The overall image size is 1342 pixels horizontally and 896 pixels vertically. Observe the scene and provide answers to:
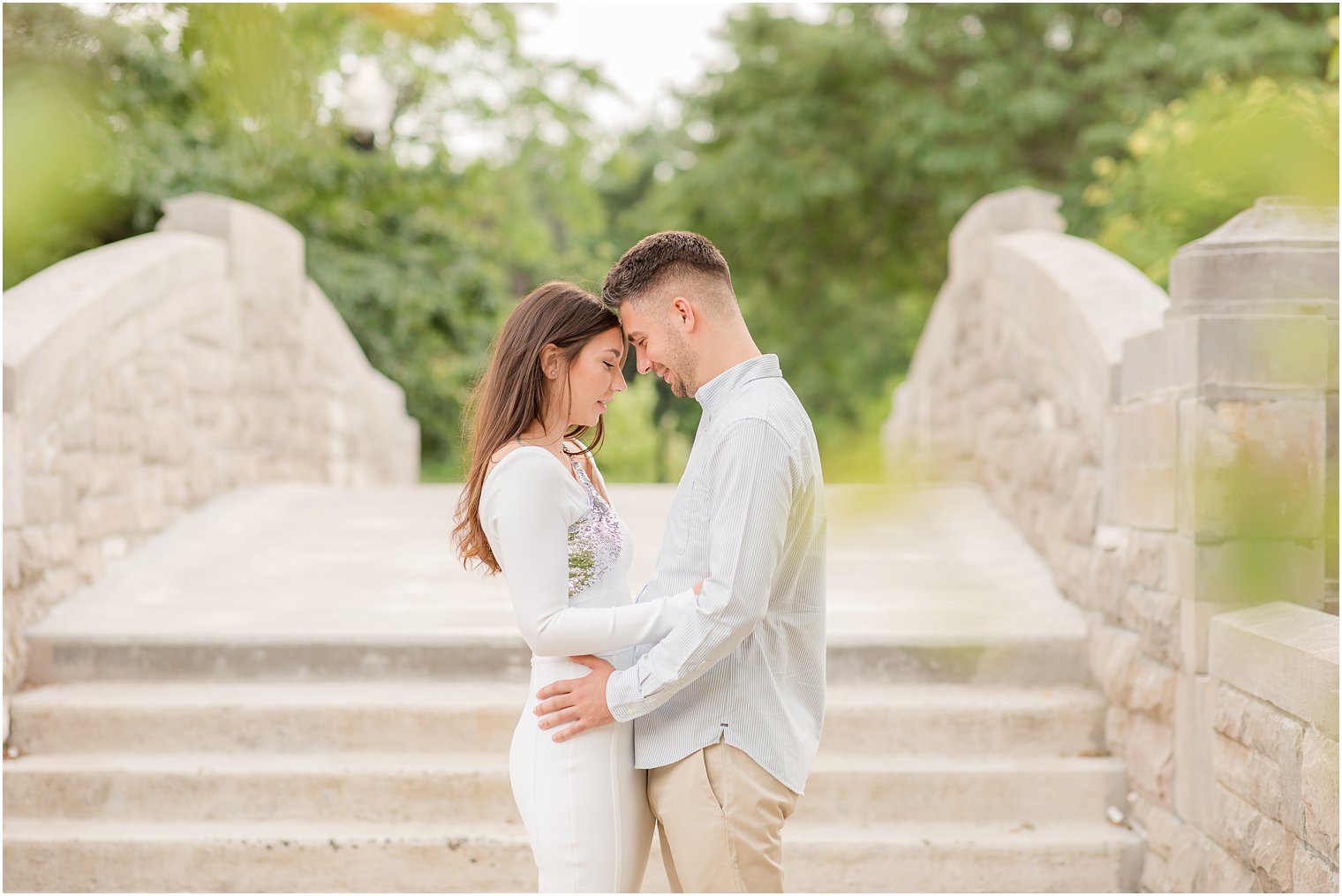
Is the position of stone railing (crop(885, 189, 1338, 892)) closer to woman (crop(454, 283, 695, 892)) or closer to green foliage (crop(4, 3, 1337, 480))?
woman (crop(454, 283, 695, 892))

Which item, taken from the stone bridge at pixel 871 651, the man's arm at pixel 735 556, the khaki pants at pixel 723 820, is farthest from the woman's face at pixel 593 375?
the stone bridge at pixel 871 651

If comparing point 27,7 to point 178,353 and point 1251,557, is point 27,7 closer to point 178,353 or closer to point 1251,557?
point 178,353

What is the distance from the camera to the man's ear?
234cm

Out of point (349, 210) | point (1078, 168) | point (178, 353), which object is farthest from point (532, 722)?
point (1078, 168)

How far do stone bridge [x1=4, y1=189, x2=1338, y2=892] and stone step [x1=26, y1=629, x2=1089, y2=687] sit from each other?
0.04ft

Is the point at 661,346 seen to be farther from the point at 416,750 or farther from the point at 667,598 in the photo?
the point at 416,750

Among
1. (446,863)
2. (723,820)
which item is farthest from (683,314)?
(446,863)

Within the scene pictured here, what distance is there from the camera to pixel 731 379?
2.33 m

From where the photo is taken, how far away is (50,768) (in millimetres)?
4262

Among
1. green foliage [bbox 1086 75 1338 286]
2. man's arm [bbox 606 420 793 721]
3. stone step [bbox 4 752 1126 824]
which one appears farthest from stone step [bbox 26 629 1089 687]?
green foliage [bbox 1086 75 1338 286]

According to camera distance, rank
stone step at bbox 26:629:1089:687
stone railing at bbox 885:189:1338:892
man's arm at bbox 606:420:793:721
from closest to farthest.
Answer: man's arm at bbox 606:420:793:721
stone railing at bbox 885:189:1338:892
stone step at bbox 26:629:1089:687

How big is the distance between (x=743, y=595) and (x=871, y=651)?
272cm

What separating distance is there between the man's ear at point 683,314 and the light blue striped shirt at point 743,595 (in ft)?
0.41

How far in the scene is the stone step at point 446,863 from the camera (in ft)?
13.1
